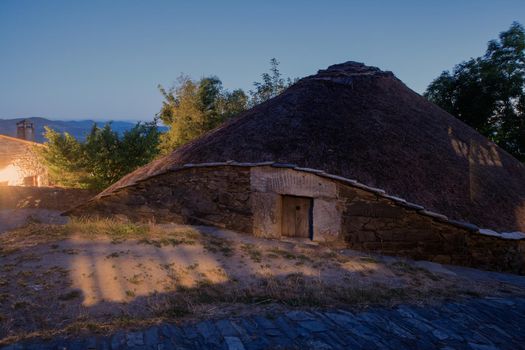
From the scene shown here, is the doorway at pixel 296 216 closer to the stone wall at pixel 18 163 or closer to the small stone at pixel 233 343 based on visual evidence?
the small stone at pixel 233 343

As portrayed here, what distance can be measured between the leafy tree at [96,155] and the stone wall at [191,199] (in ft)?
17.1

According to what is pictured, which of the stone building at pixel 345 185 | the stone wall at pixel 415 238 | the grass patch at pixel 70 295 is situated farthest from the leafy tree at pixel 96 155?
the grass patch at pixel 70 295

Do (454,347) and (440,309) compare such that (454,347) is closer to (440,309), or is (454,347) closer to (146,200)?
(440,309)

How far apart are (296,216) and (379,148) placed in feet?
9.99

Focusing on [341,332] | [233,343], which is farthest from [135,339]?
[341,332]

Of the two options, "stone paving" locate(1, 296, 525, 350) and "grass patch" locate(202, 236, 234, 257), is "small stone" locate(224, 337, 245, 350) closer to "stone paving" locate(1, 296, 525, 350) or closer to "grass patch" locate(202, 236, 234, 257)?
"stone paving" locate(1, 296, 525, 350)

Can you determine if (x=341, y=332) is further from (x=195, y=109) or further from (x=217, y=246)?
(x=195, y=109)

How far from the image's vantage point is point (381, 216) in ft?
25.9

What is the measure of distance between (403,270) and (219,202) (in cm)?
483

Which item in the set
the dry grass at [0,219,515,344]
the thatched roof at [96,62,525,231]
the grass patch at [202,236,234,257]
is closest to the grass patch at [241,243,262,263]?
the dry grass at [0,219,515,344]

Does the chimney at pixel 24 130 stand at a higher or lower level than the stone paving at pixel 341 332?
higher

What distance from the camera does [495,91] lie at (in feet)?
53.9

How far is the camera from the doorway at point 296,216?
8562mm

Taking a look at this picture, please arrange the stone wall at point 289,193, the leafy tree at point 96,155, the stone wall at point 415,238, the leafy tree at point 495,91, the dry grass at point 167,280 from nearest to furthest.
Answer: the dry grass at point 167,280 < the stone wall at point 415,238 < the stone wall at point 289,193 < the leafy tree at point 96,155 < the leafy tree at point 495,91
